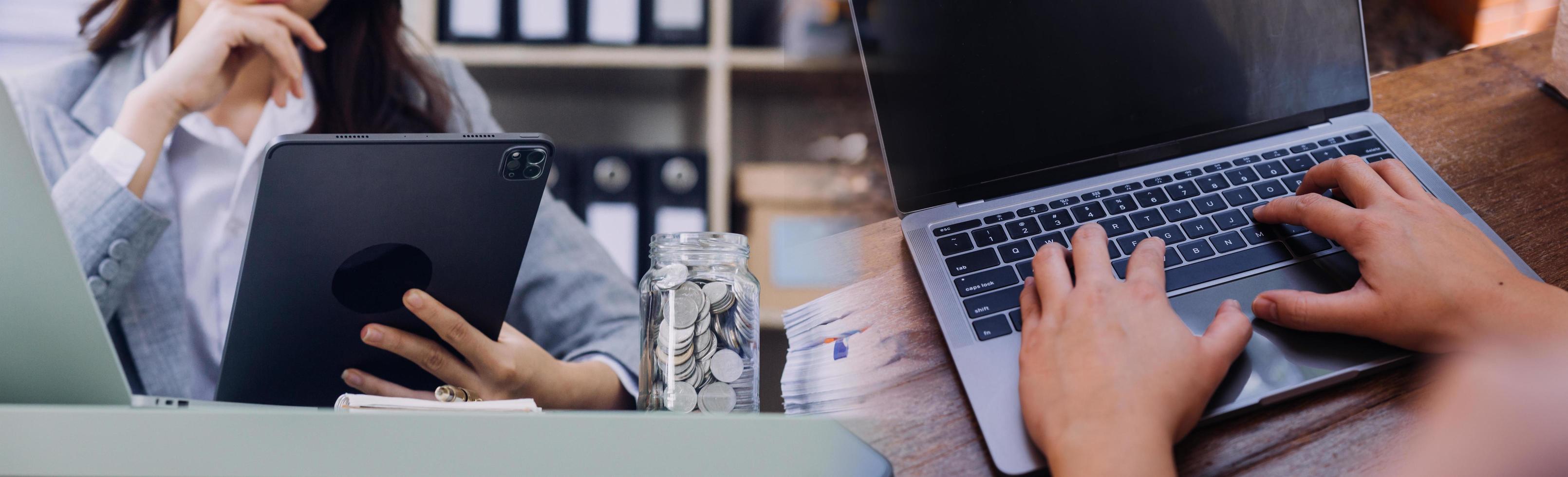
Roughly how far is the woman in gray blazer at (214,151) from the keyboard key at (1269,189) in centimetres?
63

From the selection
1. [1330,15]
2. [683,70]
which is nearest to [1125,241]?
[1330,15]

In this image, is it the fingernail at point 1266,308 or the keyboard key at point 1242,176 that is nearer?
the fingernail at point 1266,308

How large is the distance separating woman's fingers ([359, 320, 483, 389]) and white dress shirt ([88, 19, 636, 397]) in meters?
0.33

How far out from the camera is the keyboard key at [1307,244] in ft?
1.86

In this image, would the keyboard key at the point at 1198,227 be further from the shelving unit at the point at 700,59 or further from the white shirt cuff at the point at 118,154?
the white shirt cuff at the point at 118,154

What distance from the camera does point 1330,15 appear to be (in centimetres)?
69

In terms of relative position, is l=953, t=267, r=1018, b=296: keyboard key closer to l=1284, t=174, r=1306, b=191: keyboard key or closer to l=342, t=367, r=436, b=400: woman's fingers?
l=1284, t=174, r=1306, b=191: keyboard key

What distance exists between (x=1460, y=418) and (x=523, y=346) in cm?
69

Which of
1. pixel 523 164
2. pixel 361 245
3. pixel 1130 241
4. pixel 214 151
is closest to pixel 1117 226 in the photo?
pixel 1130 241

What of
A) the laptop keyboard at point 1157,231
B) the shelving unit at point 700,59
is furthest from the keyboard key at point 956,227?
the shelving unit at point 700,59

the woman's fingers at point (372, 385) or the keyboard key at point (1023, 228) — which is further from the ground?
the keyboard key at point (1023, 228)

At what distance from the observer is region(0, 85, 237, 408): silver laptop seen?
413 mm

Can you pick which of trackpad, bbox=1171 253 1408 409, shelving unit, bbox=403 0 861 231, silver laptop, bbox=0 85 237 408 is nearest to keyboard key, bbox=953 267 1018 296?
trackpad, bbox=1171 253 1408 409

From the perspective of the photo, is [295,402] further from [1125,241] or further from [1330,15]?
[1330,15]
